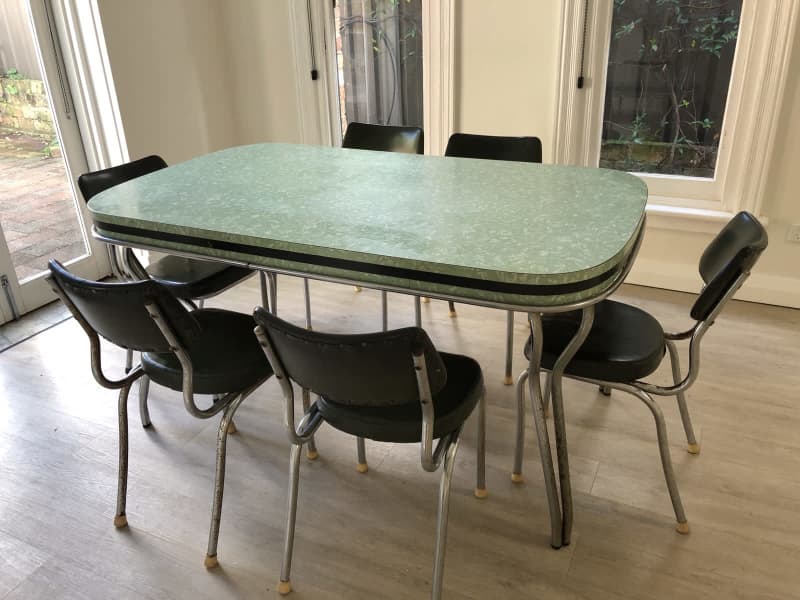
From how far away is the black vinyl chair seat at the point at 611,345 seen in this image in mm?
1665

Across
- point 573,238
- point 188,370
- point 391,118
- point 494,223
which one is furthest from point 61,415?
point 391,118

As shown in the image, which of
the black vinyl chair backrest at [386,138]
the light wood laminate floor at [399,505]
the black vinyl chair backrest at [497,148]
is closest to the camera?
the light wood laminate floor at [399,505]

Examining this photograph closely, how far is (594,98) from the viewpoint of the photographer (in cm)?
315

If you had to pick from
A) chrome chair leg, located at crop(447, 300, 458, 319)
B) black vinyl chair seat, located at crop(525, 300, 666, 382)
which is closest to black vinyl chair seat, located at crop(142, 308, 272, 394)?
black vinyl chair seat, located at crop(525, 300, 666, 382)

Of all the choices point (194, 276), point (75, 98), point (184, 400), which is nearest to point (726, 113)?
point (194, 276)

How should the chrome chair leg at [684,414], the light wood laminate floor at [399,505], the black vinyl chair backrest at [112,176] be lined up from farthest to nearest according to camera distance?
the black vinyl chair backrest at [112,176]
the chrome chair leg at [684,414]
the light wood laminate floor at [399,505]

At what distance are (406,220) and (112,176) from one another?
1.26 metres

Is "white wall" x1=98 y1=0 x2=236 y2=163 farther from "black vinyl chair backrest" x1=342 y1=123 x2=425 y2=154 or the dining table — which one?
the dining table

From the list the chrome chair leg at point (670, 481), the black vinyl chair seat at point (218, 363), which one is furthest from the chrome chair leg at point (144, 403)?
the chrome chair leg at point (670, 481)

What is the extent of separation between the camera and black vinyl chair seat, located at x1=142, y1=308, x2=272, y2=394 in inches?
66.0

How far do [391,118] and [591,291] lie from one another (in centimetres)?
263

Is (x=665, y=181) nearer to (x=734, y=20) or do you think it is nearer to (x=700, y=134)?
(x=700, y=134)

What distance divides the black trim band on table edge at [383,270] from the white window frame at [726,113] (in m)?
1.90

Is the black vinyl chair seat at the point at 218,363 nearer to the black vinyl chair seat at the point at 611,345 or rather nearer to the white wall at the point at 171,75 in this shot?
the black vinyl chair seat at the point at 611,345
